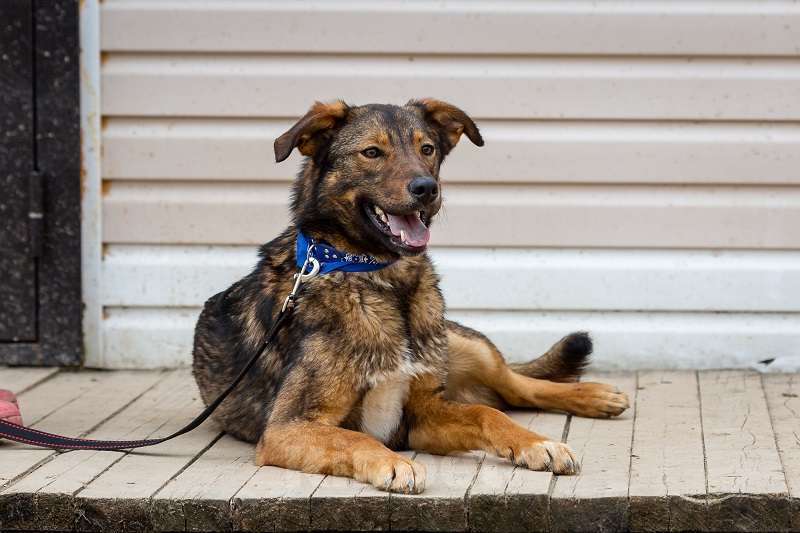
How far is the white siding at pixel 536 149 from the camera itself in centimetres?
606

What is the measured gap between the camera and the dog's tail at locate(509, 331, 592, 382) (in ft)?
17.2

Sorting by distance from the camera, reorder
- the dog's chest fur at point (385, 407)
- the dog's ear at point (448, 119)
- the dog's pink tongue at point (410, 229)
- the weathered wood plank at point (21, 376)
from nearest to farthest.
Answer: the dog's pink tongue at point (410, 229)
the dog's chest fur at point (385, 407)
the dog's ear at point (448, 119)
the weathered wood plank at point (21, 376)

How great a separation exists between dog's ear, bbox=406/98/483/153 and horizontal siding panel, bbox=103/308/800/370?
5.34ft

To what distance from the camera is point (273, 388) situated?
4516 millimetres

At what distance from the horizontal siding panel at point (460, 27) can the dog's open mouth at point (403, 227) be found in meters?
1.94

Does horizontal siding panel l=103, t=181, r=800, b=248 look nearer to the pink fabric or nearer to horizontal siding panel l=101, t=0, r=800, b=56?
horizontal siding panel l=101, t=0, r=800, b=56

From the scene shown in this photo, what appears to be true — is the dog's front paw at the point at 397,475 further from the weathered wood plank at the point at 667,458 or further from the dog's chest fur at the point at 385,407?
the weathered wood plank at the point at 667,458

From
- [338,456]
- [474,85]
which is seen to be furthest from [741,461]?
[474,85]

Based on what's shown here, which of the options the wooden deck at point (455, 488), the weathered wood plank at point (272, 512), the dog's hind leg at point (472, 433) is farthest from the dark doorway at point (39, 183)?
the weathered wood plank at point (272, 512)

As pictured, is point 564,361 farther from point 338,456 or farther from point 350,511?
point 350,511

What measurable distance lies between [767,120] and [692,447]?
222cm

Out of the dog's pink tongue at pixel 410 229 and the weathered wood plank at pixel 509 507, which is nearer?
Result: the weathered wood plank at pixel 509 507

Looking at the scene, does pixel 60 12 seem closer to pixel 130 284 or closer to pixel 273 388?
pixel 130 284

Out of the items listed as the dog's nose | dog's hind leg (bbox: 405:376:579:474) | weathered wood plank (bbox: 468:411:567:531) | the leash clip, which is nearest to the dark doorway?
the leash clip
